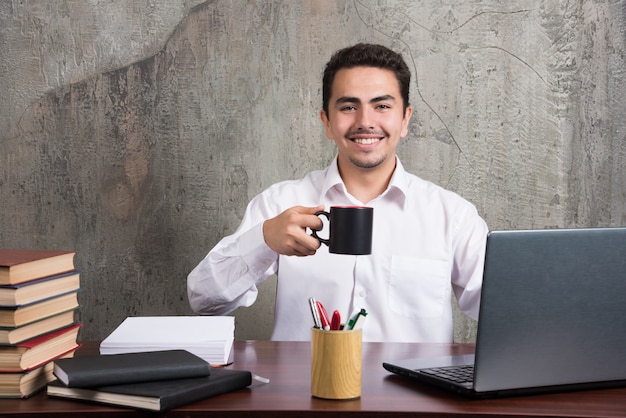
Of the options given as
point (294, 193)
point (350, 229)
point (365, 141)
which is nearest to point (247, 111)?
point (294, 193)

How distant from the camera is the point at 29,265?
1.31 meters

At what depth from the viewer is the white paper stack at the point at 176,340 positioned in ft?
4.65

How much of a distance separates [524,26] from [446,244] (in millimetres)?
948

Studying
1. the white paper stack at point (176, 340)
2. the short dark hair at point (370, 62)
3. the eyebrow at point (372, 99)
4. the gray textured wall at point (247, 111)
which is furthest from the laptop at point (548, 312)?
the gray textured wall at point (247, 111)

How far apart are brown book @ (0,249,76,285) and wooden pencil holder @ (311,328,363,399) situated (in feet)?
1.69

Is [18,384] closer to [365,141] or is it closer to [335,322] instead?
[335,322]

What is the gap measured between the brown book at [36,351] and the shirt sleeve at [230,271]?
650 mm

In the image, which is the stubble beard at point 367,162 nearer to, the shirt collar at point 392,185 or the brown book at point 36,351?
the shirt collar at point 392,185

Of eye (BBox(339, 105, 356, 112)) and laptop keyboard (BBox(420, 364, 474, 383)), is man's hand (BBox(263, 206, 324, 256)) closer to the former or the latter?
laptop keyboard (BBox(420, 364, 474, 383))

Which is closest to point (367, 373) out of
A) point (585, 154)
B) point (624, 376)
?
point (624, 376)

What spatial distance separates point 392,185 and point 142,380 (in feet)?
4.12

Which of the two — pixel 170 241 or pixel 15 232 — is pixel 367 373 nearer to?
pixel 170 241

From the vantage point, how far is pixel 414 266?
2.24 meters

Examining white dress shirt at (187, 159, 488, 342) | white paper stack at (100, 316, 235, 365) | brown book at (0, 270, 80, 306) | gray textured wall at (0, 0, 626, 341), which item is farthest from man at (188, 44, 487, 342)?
brown book at (0, 270, 80, 306)
